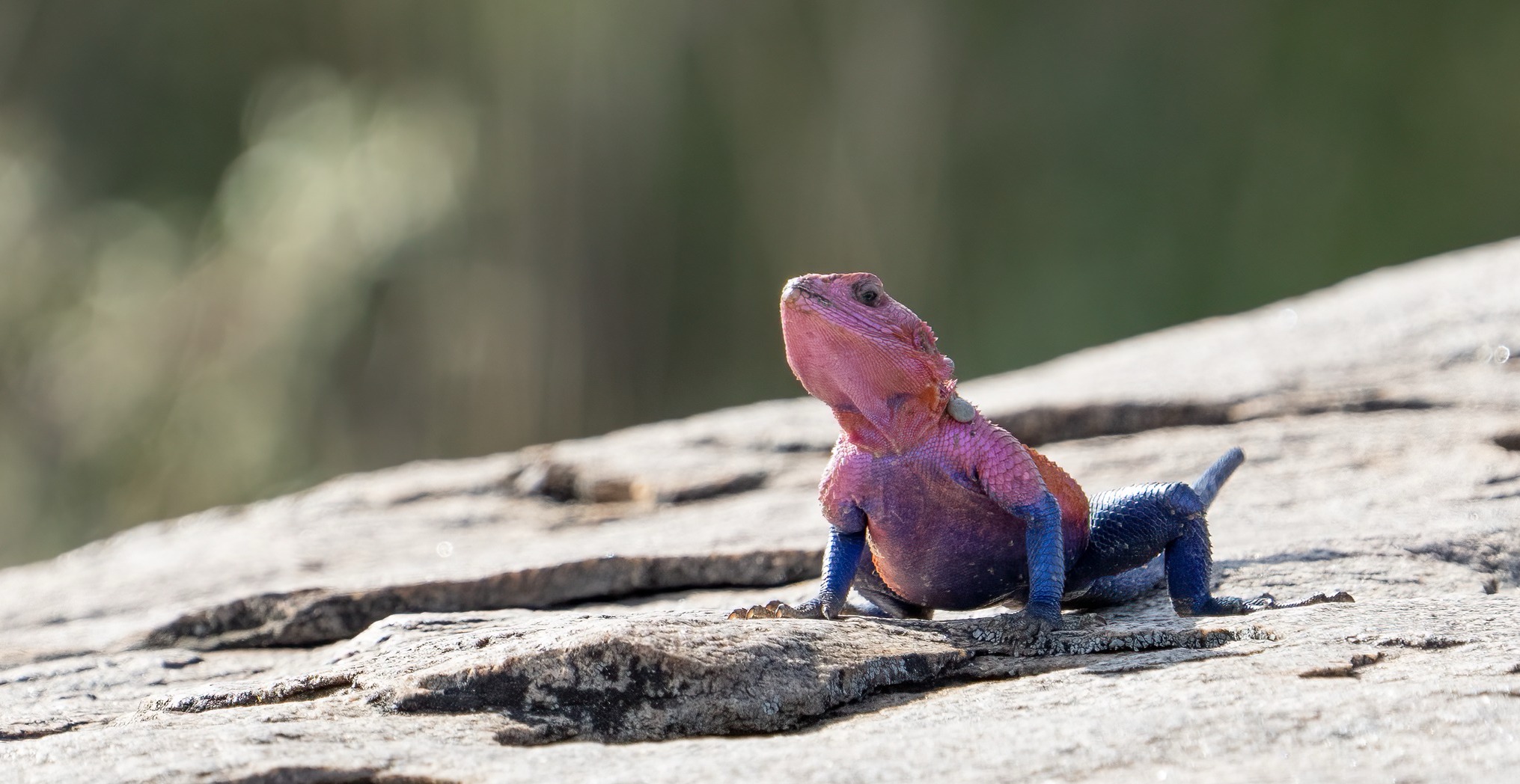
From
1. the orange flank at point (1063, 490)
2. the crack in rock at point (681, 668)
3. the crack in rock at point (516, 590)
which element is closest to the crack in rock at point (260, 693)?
the crack in rock at point (681, 668)

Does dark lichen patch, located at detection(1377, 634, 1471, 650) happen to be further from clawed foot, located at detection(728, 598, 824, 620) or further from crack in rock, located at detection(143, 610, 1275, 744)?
clawed foot, located at detection(728, 598, 824, 620)

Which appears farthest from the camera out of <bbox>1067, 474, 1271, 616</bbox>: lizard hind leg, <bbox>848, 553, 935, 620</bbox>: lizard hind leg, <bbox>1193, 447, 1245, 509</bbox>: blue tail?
<bbox>1193, 447, 1245, 509</bbox>: blue tail

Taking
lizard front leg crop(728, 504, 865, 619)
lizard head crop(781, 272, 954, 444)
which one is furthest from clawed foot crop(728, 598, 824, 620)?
lizard head crop(781, 272, 954, 444)

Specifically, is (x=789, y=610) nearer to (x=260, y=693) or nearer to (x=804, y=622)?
(x=804, y=622)

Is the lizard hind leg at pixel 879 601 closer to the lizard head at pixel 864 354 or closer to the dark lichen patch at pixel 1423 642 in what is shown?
the lizard head at pixel 864 354

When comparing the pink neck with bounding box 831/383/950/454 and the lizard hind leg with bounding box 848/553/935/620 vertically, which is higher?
the pink neck with bounding box 831/383/950/454

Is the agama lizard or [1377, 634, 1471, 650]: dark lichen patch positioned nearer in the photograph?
[1377, 634, 1471, 650]: dark lichen patch

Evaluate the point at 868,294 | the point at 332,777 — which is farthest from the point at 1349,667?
the point at 332,777
